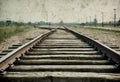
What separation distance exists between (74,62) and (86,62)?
9.0 inches

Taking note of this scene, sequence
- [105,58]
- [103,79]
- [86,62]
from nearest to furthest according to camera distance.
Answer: [103,79] < [86,62] < [105,58]

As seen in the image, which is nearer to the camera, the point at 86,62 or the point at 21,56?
the point at 86,62

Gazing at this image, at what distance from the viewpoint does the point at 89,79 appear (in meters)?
2.58

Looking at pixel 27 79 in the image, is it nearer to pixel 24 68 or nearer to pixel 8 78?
pixel 8 78

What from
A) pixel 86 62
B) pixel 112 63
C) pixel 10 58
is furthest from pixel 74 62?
pixel 10 58

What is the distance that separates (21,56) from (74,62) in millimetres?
1356

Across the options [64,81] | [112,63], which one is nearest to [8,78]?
[64,81]

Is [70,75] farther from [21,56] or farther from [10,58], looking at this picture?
[21,56]

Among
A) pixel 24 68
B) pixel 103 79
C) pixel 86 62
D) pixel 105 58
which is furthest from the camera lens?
pixel 105 58

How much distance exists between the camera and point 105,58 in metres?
4.13

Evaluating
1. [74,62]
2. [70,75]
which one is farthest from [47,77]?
[74,62]

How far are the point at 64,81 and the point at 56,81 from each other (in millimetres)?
113

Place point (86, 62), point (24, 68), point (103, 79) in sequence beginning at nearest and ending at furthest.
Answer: point (103, 79)
point (24, 68)
point (86, 62)

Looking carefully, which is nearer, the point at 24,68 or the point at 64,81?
the point at 64,81
